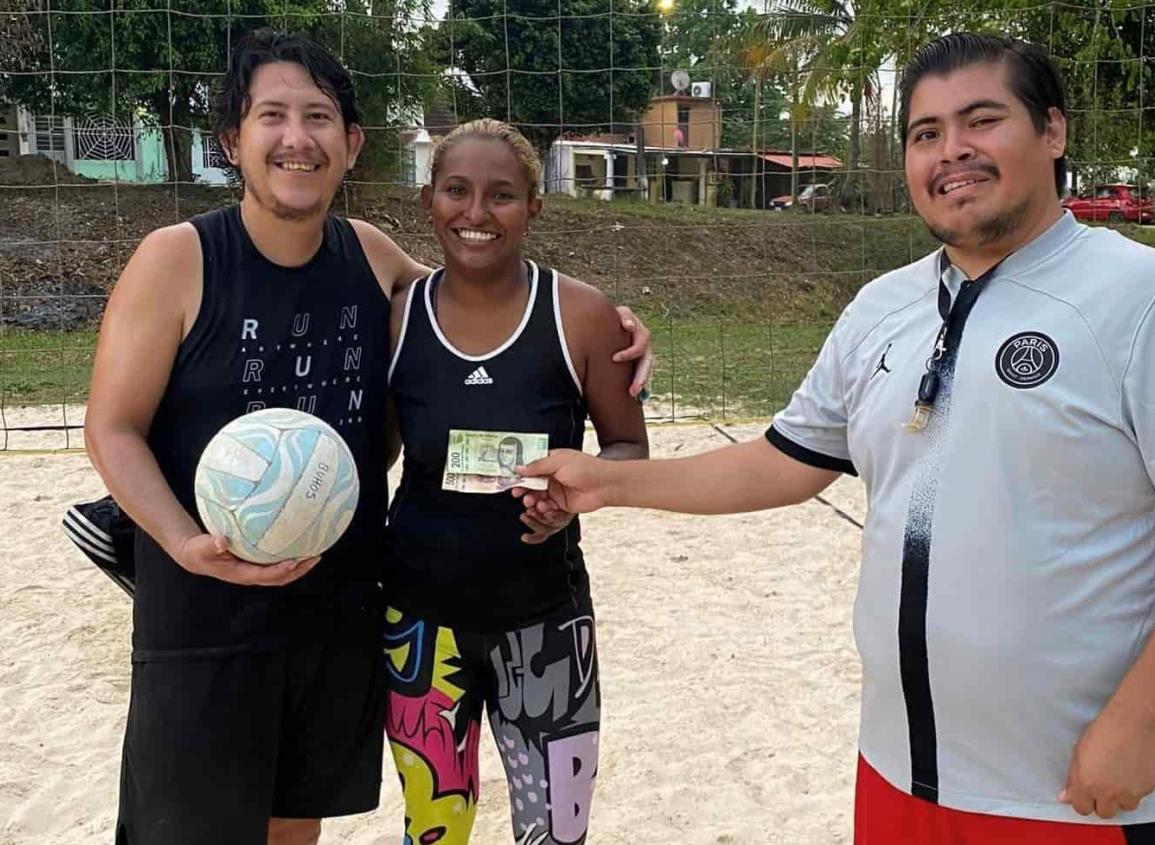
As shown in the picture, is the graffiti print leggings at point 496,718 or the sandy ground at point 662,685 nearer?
the graffiti print leggings at point 496,718

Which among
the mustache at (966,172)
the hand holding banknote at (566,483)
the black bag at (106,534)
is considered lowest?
the black bag at (106,534)

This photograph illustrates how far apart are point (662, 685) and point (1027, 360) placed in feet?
8.52

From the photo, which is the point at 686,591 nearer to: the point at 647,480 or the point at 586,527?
the point at 586,527

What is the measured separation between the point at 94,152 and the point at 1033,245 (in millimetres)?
15716

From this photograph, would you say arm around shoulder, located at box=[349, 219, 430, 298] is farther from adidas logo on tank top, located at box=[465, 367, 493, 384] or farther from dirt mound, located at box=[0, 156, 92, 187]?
dirt mound, located at box=[0, 156, 92, 187]

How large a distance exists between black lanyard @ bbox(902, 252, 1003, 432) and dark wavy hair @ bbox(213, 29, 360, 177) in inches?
43.5

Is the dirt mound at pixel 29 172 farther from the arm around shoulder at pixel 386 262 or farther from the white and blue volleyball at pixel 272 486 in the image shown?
the white and blue volleyball at pixel 272 486

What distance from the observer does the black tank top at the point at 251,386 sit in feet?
5.95

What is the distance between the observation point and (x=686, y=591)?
4656 mm

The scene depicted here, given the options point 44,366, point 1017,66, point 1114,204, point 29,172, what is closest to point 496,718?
point 1017,66

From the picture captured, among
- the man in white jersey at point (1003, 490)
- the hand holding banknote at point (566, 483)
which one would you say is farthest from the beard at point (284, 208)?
the man in white jersey at point (1003, 490)

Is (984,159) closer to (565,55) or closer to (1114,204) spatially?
(1114,204)

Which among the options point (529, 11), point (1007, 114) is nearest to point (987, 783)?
point (1007, 114)

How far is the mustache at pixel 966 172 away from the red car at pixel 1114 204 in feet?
34.3
